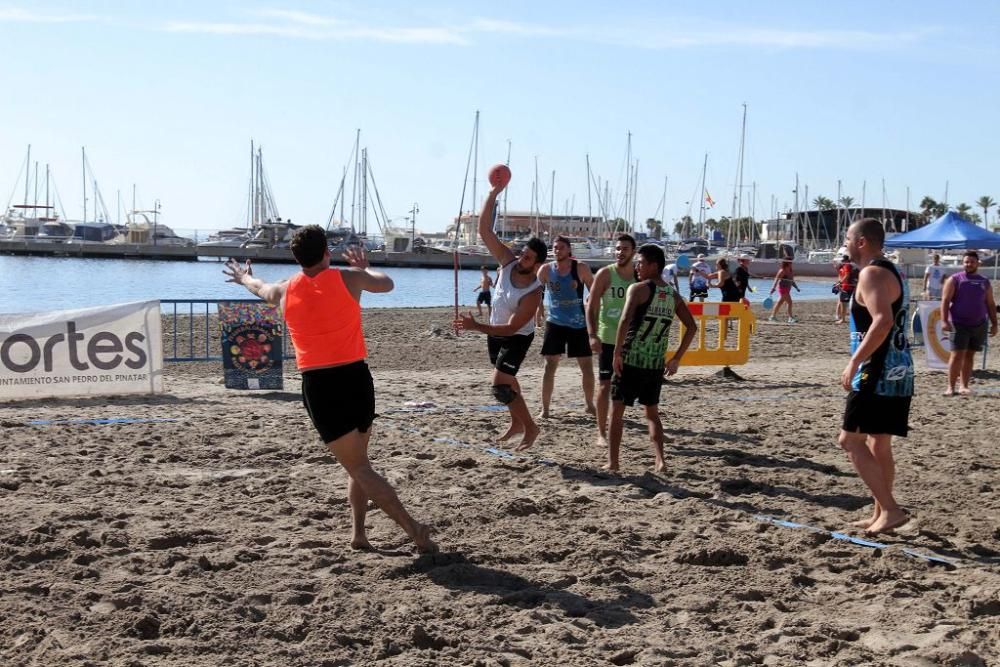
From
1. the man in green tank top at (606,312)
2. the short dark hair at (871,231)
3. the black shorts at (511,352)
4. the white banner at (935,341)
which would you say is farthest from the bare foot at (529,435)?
the white banner at (935,341)

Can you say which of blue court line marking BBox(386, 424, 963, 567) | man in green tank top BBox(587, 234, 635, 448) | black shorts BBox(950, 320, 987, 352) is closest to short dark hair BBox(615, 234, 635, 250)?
man in green tank top BBox(587, 234, 635, 448)

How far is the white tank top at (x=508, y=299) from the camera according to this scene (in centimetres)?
799

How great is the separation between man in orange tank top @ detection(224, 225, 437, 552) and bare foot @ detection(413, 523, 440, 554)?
0.50 feet

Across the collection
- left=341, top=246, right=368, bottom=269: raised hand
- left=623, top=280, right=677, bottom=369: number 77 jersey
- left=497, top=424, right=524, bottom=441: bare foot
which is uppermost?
left=341, top=246, right=368, bottom=269: raised hand

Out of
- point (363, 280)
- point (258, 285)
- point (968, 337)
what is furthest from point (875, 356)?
point (968, 337)

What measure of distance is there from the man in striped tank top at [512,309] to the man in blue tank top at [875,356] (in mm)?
2571

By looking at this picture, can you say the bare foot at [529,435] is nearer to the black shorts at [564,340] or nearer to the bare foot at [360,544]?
the black shorts at [564,340]

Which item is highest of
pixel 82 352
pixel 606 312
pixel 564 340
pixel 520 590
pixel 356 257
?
pixel 356 257

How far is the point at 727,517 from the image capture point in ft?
21.1

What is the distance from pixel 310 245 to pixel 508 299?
278cm

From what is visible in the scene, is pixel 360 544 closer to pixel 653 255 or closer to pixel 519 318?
pixel 519 318

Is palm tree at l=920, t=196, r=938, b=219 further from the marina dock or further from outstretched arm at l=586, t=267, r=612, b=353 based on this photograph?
outstretched arm at l=586, t=267, r=612, b=353

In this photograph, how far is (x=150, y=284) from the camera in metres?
A: 54.8

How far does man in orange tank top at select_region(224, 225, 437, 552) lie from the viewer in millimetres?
5438
